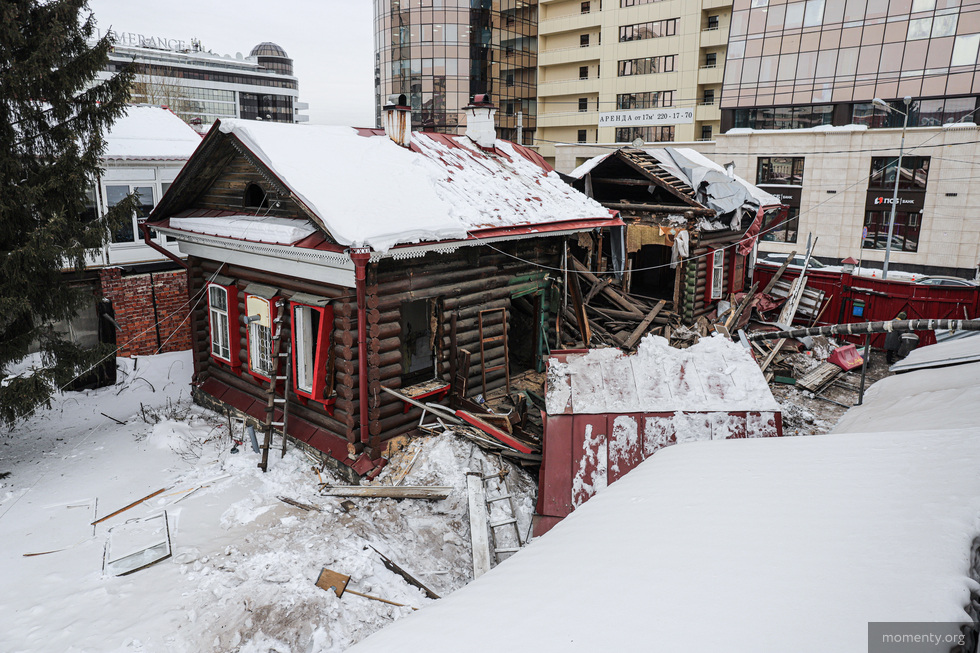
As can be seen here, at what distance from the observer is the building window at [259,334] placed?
10.8m

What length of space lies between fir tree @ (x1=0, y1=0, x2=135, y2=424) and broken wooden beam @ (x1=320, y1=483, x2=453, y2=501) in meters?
5.78

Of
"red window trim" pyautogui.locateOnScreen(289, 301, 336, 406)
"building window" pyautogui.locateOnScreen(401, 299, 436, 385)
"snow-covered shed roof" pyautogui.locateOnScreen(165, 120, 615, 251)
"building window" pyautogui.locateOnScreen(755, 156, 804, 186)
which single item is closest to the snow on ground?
"red window trim" pyautogui.locateOnScreen(289, 301, 336, 406)

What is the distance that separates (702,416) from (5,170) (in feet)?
39.1

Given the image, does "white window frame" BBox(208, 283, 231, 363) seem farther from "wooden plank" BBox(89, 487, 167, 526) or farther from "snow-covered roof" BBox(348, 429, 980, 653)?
"snow-covered roof" BBox(348, 429, 980, 653)

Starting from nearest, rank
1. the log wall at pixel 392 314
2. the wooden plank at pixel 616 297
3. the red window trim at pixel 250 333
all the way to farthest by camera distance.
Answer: the log wall at pixel 392 314 < the red window trim at pixel 250 333 < the wooden plank at pixel 616 297

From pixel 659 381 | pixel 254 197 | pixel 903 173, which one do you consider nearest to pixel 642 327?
pixel 659 381

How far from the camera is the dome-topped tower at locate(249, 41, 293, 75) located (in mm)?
99125

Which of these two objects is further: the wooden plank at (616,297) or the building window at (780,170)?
the building window at (780,170)

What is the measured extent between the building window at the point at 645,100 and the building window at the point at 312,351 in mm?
43184

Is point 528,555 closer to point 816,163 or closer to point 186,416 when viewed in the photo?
Result: point 186,416

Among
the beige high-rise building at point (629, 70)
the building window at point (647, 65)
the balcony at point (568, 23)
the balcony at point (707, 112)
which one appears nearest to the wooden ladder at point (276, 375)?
the beige high-rise building at point (629, 70)

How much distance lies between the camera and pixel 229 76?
88.0m

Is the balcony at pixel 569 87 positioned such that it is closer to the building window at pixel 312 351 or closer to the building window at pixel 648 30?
the building window at pixel 648 30

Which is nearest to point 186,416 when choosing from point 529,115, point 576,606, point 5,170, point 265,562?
point 5,170
